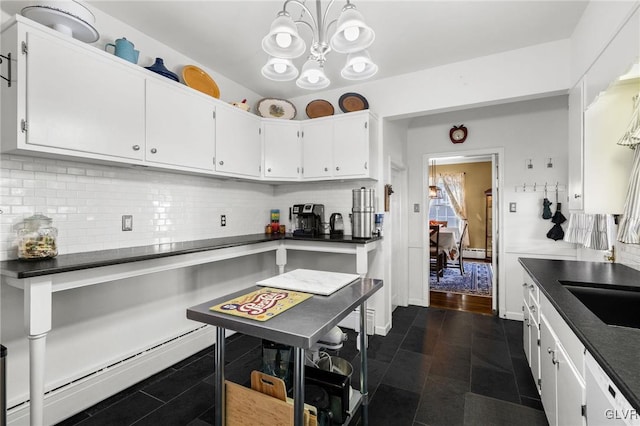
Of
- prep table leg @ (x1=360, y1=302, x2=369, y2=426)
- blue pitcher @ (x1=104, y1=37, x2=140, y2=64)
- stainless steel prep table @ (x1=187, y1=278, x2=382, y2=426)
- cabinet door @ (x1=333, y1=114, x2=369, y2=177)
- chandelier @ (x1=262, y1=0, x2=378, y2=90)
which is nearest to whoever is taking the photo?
stainless steel prep table @ (x1=187, y1=278, x2=382, y2=426)

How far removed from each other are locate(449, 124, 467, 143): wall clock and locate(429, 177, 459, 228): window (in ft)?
15.1

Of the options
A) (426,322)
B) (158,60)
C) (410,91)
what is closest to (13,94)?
(158,60)

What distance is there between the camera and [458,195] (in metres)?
7.97

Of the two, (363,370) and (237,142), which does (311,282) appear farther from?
(237,142)

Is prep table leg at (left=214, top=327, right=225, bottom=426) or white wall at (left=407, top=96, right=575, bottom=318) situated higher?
white wall at (left=407, top=96, right=575, bottom=318)

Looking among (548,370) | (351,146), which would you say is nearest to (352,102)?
(351,146)

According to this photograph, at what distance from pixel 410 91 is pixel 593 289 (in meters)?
2.34

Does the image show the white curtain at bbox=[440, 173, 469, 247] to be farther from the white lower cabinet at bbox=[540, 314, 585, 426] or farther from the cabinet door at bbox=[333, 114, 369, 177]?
the white lower cabinet at bbox=[540, 314, 585, 426]

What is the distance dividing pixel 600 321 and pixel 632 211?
31.6 inches

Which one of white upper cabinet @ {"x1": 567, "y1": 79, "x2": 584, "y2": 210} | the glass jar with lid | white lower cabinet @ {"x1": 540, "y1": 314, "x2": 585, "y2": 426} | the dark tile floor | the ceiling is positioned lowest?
the dark tile floor

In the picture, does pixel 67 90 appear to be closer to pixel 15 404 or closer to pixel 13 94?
pixel 13 94

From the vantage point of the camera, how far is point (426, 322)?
3.51m

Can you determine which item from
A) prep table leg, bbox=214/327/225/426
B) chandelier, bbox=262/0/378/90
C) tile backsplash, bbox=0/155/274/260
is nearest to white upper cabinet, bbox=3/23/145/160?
tile backsplash, bbox=0/155/274/260

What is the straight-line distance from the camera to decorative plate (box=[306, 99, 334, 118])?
3424 millimetres
